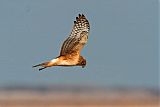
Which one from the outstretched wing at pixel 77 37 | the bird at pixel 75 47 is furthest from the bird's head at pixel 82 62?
the outstretched wing at pixel 77 37

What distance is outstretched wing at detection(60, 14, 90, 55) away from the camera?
10.8 m

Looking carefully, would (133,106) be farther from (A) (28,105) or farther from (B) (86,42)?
(B) (86,42)

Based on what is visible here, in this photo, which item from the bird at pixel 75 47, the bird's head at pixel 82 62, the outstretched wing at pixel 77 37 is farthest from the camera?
the outstretched wing at pixel 77 37

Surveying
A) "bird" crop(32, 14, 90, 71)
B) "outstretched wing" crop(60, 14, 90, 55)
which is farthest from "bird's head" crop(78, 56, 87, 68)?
"outstretched wing" crop(60, 14, 90, 55)

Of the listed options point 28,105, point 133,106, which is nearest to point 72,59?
point 133,106

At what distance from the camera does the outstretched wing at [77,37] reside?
35.4 feet

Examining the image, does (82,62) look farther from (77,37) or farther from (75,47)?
(77,37)

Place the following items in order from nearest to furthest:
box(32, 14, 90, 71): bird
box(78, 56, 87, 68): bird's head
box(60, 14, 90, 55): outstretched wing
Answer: box(32, 14, 90, 71): bird, box(78, 56, 87, 68): bird's head, box(60, 14, 90, 55): outstretched wing

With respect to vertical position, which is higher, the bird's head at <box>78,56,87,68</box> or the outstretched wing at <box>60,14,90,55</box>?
the outstretched wing at <box>60,14,90,55</box>

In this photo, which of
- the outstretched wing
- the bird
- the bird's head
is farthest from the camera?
the outstretched wing

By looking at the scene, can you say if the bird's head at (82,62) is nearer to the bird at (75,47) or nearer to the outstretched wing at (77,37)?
the bird at (75,47)

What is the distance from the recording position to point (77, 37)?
11195mm

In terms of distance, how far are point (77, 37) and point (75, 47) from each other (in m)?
0.36

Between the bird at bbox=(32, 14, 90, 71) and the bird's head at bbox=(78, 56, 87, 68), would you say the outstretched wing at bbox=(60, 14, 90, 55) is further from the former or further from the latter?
the bird's head at bbox=(78, 56, 87, 68)
